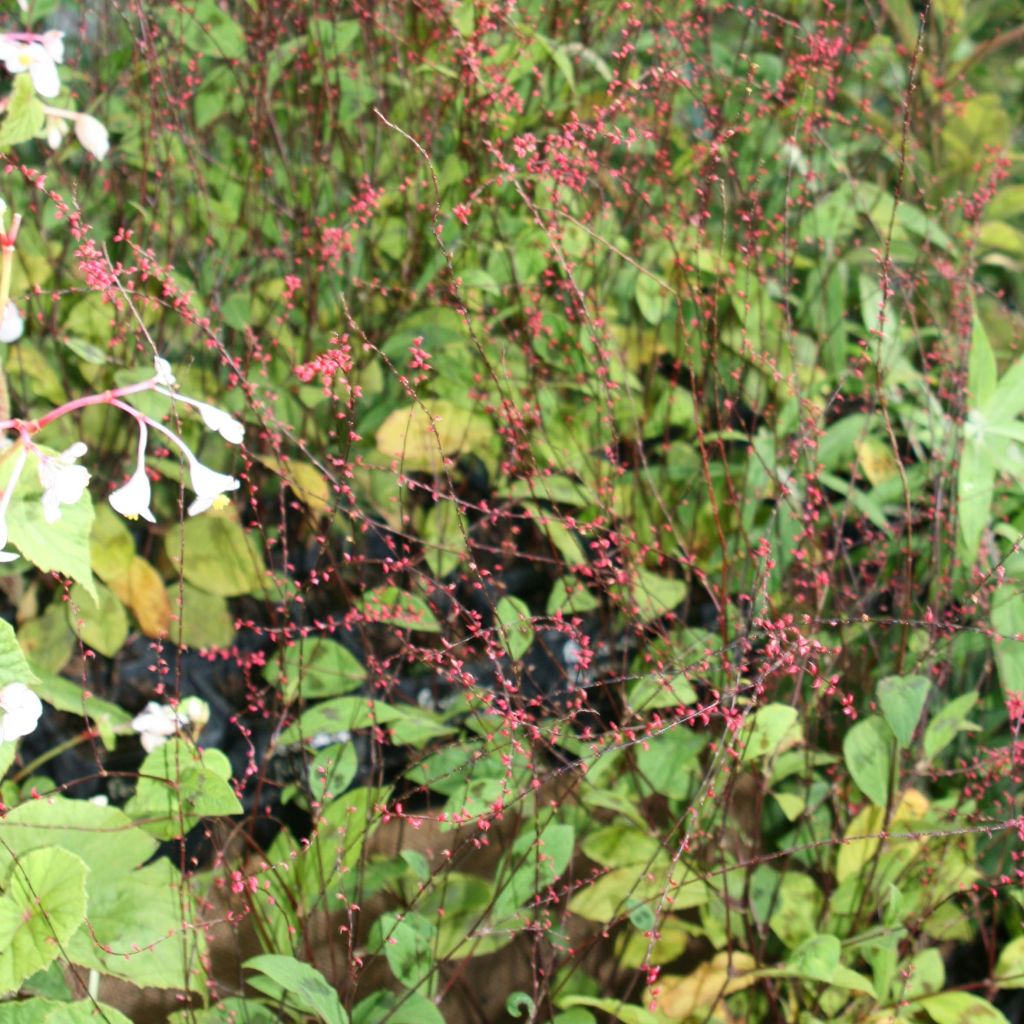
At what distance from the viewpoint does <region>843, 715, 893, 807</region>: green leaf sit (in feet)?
3.22

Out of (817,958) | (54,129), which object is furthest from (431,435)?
(817,958)

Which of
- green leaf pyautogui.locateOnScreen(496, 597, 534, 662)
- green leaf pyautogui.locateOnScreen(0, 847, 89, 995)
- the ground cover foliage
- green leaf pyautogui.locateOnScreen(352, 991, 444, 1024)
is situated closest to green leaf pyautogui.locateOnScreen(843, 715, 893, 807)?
the ground cover foliage

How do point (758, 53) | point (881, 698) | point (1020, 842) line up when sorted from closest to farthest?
point (881, 698)
point (1020, 842)
point (758, 53)

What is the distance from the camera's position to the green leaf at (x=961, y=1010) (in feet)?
3.13

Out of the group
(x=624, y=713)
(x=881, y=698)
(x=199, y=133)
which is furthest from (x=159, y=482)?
(x=881, y=698)

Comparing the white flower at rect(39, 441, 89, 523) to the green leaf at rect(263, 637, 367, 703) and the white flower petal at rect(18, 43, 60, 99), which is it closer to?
the white flower petal at rect(18, 43, 60, 99)

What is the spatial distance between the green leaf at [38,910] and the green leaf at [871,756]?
0.59 m

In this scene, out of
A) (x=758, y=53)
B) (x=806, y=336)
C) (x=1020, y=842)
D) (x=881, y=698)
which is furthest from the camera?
(x=758, y=53)

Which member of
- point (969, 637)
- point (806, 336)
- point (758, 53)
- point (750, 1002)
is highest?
point (758, 53)

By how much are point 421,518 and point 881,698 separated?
499 mm

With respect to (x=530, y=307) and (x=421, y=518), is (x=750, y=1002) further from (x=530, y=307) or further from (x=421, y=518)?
(x=530, y=307)

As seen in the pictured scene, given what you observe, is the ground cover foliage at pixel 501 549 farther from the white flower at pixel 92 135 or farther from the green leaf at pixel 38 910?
the white flower at pixel 92 135

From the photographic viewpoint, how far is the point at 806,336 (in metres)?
1.40

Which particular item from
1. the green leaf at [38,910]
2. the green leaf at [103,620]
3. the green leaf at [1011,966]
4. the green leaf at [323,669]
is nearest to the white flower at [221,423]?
the green leaf at [38,910]
